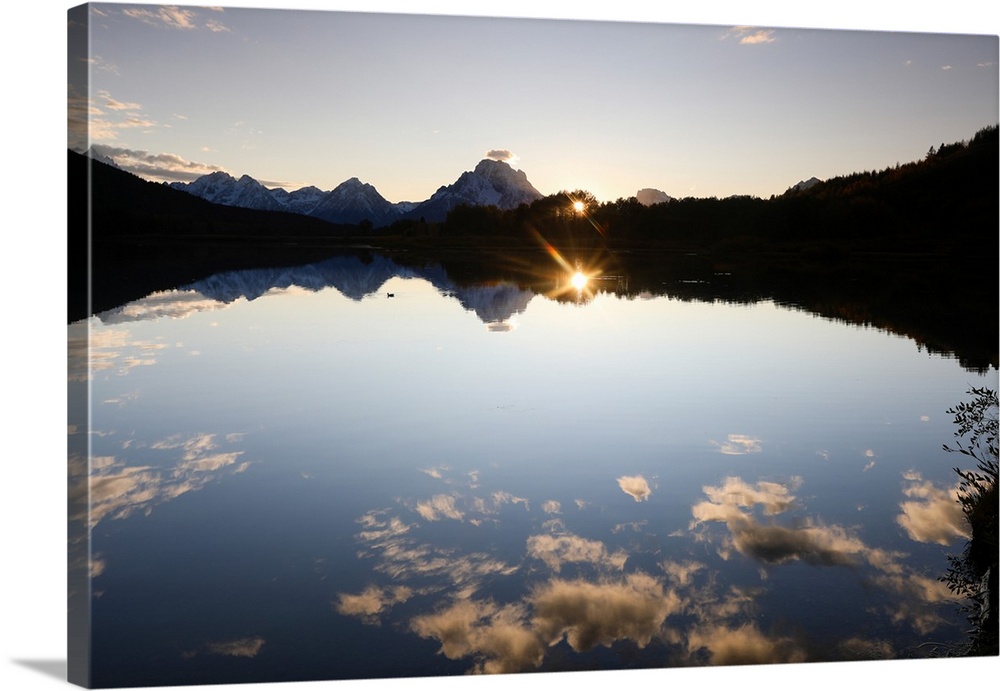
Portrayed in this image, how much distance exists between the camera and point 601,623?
4.53 m

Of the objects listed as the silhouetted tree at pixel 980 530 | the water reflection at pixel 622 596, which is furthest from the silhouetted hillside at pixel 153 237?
the silhouetted tree at pixel 980 530

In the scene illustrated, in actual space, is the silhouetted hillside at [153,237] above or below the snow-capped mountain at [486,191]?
below

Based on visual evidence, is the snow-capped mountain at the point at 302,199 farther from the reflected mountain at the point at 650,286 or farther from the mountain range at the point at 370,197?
the reflected mountain at the point at 650,286

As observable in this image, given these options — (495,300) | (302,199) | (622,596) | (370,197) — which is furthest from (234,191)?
(622,596)

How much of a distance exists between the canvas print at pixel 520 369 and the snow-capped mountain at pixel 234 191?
0.8 inches

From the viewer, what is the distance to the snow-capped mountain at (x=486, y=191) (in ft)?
19.9

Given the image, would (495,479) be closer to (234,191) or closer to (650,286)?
(234,191)

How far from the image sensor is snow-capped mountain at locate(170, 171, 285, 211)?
5.61 meters

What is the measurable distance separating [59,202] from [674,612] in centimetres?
379

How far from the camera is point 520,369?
26.0 feet

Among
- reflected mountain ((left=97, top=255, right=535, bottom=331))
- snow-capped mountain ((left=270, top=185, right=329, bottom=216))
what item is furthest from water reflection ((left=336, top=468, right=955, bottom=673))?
reflected mountain ((left=97, top=255, right=535, bottom=331))

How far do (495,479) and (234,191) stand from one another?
260 centimetres

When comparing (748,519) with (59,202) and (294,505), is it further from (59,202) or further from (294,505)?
(59,202)

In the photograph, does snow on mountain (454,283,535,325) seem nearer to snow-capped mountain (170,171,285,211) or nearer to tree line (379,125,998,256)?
tree line (379,125,998,256)
